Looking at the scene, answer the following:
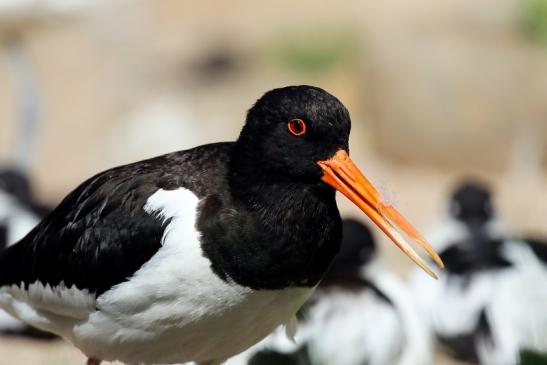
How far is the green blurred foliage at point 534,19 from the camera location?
13.0m

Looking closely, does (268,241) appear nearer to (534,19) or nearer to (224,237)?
(224,237)

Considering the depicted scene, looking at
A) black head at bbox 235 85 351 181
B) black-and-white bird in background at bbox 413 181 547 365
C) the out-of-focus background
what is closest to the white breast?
black head at bbox 235 85 351 181

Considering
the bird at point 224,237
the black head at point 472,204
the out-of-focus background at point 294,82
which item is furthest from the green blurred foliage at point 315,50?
the bird at point 224,237

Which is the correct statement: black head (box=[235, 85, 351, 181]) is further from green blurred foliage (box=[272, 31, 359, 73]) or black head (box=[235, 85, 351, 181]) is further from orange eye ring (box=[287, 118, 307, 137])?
green blurred foliage (box=[272, 31, 359, 73])

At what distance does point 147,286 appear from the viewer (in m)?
4.58

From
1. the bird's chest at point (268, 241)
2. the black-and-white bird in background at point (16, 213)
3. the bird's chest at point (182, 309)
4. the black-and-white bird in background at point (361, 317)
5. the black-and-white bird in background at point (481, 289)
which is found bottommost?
the black-and-white bird in background at point (481, 289)

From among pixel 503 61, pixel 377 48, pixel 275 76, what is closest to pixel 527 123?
pixel 503 61

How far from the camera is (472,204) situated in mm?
9875

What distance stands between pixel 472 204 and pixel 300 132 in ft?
18.2

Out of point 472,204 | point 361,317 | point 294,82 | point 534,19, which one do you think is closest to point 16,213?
point 361,317

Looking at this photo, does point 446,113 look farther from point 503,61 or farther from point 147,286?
point 147,286

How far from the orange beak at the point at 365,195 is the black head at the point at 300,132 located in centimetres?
4

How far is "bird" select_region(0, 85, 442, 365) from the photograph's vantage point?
4508mm

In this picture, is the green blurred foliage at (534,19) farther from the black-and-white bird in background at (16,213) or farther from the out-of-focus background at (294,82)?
the black-and-white bird in background at (16,213)
